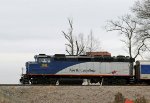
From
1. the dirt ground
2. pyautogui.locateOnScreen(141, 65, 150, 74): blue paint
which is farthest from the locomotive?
the dirt ground

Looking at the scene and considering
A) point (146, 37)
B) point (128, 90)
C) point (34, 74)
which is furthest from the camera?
point (146, 37)

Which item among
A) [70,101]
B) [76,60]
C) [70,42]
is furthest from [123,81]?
[70,42]

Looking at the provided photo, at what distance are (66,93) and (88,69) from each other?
1115 cm

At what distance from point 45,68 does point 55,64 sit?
1163 mm

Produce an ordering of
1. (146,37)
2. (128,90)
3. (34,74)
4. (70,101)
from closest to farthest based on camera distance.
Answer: (70,101) < (128,90) < (34,74) < (146,37)

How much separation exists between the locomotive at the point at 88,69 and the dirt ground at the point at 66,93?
8.41 m

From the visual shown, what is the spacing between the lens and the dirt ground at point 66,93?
34.4 meters

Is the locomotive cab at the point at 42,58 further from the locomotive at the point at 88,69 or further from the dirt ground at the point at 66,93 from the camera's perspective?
the dirt ground at the point at 66,93

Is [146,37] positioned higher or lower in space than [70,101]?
higher

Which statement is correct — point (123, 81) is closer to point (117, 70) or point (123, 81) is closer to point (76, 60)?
point (117, 70)

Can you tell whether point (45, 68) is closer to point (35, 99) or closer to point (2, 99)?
point (35, 99)

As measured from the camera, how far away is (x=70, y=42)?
78.4 m

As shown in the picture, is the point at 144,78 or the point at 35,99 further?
the point at 144,78

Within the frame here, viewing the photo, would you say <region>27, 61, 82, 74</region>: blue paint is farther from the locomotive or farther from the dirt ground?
the dirt ground
